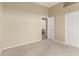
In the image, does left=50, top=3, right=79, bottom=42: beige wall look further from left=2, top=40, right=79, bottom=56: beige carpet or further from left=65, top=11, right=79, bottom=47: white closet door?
left=2, top=40, right=79, bottom=56: beige carpet

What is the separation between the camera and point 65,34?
13.6 ft

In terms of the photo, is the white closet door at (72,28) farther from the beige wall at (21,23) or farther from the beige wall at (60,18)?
the beige wall at (21,23)

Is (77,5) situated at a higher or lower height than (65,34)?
higher

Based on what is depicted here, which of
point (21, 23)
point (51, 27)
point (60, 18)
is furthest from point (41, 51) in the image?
point (51, 27)

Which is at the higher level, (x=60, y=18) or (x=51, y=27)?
(x=60, y=18)

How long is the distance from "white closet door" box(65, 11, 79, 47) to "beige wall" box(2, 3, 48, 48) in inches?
62.9

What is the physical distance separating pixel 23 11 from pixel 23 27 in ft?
2.45

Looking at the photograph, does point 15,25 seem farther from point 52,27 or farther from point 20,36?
point 52,27

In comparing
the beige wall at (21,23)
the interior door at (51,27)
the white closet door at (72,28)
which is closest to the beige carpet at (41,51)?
the beige wall at (21,23)

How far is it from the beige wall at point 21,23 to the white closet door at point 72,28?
160 centimetres

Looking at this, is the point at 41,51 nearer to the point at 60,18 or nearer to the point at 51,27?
the point at 60,18

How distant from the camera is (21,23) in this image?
12.9 ft

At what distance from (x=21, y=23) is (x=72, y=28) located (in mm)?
2300

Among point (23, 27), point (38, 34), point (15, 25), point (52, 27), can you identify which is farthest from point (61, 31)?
point (15, 25)
